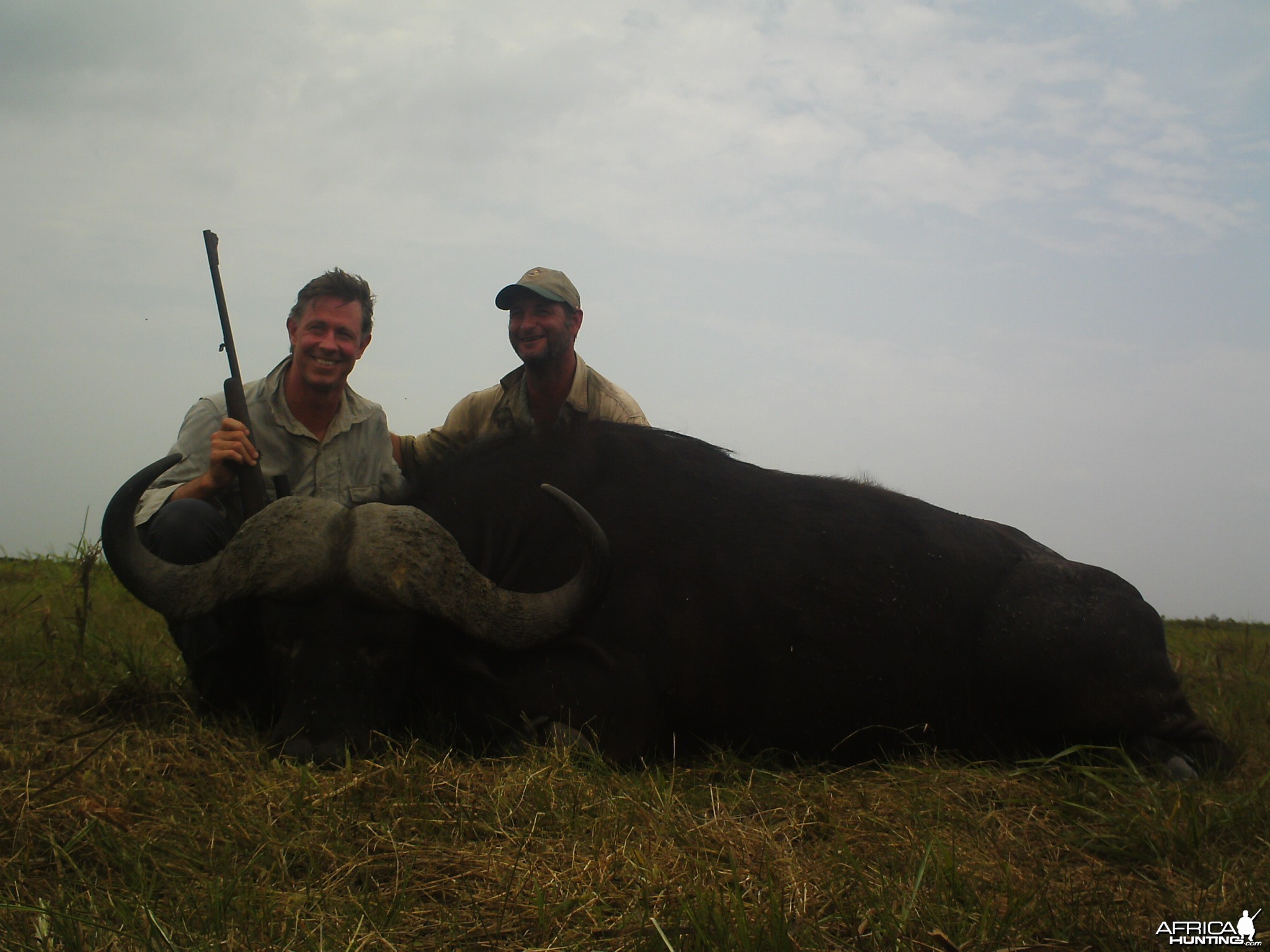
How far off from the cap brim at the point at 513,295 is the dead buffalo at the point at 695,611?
1478 mm

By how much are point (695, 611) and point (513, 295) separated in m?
2.40

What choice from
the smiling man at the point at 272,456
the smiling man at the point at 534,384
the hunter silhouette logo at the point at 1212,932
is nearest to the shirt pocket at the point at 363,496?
the smiling man at the point at 272,456

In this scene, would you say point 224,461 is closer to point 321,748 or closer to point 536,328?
point 321,748

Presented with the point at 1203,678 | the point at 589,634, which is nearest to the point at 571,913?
the point at 589,634

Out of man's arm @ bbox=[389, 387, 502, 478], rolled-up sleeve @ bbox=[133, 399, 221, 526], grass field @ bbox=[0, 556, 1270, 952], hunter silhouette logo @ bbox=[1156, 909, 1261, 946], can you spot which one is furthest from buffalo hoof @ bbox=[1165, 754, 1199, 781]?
rolled-up sleeve @ bbox=[133, 399, 221, 526]

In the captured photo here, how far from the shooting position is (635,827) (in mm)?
2469

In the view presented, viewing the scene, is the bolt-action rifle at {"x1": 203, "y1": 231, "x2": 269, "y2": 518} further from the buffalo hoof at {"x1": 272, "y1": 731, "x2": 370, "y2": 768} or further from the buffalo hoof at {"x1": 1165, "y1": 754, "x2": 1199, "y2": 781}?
the buffalo hoof at {"x1": 1165, "y1": 754, "x2": 1199, "y2": 781}

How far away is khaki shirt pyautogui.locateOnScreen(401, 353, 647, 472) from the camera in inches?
212

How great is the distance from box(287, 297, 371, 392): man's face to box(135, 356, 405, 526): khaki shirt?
15cm

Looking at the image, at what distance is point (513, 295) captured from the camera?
541 centimetres

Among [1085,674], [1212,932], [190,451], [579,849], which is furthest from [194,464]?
[1212,932]

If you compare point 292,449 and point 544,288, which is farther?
point 544,288

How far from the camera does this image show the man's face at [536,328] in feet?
17.5

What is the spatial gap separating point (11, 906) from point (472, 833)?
94 centimetres
